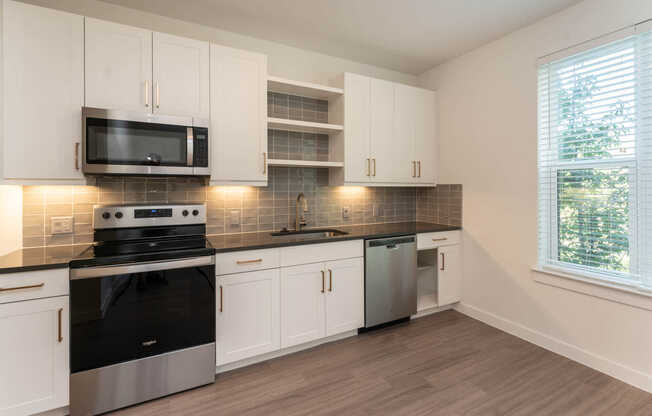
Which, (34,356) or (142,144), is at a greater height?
(142,144)

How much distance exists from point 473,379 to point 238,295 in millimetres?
1733

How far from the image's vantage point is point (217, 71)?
7.67ft

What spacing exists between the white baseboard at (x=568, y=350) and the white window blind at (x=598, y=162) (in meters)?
0.58

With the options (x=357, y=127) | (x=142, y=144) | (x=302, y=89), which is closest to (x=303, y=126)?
(x=302, y=89)

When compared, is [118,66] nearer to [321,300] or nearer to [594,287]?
[321,300]

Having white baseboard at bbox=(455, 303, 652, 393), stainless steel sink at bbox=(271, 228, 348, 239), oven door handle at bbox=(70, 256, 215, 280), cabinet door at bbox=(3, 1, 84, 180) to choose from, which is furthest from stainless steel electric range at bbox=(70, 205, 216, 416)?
white baseboard at bbox=(455, 303, 652, 393)

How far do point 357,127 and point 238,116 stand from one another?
114 cm

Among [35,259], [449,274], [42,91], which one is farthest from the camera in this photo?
[449,274]

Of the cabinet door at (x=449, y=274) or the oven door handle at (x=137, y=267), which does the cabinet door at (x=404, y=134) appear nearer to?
the cabinet door at (x=449, y=274)

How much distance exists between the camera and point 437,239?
316cm

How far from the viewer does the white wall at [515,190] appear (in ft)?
6.96

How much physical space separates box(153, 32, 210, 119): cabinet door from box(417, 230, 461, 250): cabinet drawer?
2238 mm

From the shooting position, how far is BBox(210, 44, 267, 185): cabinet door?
2.35 meters

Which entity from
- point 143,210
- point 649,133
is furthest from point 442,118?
point 143,210
